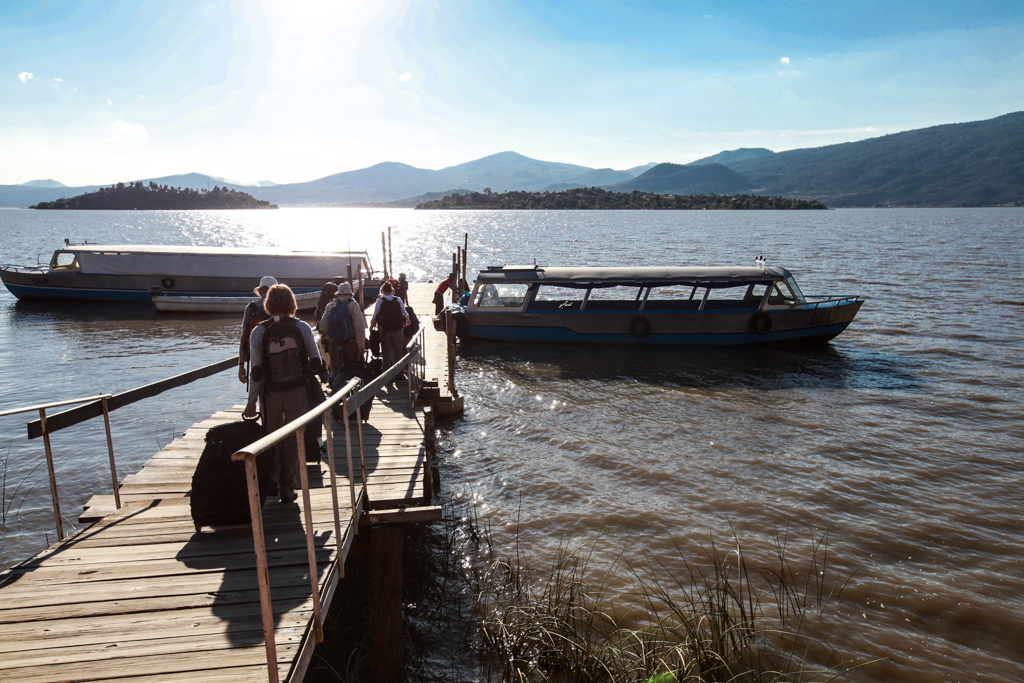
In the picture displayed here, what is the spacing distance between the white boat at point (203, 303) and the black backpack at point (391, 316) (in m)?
19.3

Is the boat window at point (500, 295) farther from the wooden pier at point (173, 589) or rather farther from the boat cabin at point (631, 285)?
the wooden pier at point (173, 589)

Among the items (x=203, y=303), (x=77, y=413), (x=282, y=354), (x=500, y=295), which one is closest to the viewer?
(x=77, y=413)

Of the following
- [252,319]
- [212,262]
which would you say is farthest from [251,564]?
[212,262]

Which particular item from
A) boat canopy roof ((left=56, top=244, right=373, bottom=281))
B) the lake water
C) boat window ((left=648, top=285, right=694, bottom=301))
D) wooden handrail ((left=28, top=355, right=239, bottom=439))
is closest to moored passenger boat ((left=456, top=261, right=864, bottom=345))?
the lake water

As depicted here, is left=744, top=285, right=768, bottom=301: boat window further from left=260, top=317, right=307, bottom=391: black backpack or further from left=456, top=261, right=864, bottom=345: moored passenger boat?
left=260, top=317, right=307, bottom=391: black backpack

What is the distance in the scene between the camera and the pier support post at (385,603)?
5.04 meters

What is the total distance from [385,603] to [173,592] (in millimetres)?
1917

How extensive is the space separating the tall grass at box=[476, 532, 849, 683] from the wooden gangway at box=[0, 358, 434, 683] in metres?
1.65

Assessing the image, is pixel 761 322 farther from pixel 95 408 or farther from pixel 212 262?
pixel 212 262

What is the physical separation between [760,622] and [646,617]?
119 cm

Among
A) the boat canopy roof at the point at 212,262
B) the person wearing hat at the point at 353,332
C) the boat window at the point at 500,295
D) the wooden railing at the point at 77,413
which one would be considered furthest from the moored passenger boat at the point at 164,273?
the wooden railing at the point at 77,413

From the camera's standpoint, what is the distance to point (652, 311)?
61.9ft

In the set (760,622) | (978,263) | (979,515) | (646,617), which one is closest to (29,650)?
(646,617)

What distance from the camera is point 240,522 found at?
14.7 ft
